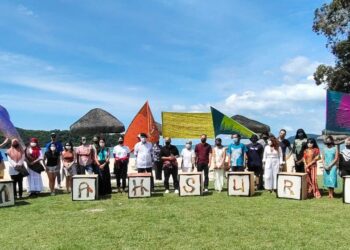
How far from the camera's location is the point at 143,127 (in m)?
16.1

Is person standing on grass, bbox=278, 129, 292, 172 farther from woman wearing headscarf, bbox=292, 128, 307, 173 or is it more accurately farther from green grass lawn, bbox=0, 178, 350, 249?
green grass lawn, bbox=0, 178, 350, 249

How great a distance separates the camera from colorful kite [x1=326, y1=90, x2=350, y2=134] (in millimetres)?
13398

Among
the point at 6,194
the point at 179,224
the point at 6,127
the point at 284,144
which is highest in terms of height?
the point at 6,127

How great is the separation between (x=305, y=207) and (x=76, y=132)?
35.8 feet

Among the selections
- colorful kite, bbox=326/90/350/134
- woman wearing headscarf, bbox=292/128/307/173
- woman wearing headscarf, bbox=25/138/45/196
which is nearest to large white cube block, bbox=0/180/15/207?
woman wearing headscarf, bbox=25/138/45/196

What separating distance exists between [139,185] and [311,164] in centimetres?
442

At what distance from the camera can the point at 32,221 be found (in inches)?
351

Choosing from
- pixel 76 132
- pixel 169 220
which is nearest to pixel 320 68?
pixel 76 132

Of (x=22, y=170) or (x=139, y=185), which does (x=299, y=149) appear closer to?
(x=139, y=185)

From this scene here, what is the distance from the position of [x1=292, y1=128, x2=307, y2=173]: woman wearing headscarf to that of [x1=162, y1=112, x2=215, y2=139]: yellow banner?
4042 mm

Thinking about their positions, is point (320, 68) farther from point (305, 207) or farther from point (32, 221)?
point (32, 221)

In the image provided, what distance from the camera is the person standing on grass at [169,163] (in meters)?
12.8

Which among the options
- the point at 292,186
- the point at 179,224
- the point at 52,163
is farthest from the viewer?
the point at 52,163

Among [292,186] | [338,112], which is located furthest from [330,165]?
[338,112]
